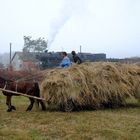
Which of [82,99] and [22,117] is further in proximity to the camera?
[82,99]

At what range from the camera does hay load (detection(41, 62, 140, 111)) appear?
41.7 feet

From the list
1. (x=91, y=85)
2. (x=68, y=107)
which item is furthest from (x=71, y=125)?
(x=91, y=85)

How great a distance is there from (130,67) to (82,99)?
8.49 ft

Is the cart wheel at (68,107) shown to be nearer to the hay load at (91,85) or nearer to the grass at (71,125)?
the hay load at (91,85)

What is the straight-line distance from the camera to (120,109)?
13828mm

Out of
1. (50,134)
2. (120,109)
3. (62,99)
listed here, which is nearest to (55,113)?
(62,99)

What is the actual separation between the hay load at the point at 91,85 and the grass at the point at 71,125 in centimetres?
43

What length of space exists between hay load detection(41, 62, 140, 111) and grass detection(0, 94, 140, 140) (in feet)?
1.41

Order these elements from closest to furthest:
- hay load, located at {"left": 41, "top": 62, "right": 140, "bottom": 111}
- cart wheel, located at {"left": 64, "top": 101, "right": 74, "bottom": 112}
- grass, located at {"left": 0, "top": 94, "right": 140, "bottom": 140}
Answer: grass, located at {"left": 0, "top": 94, "right": 140, "bottom": 140} → hay load, located at {"left": 41, "top": 62, "right": 140, "bottom": 111} → cart wheel, located at {"left": 64, "top": 101, "right": 74, "bottom": 112}

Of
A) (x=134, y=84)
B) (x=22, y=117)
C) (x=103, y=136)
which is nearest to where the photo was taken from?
(x=103, y=136)

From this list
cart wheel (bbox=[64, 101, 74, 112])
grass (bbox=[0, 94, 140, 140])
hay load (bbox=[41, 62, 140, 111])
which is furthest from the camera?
cart wheel (bbox=[64, 101, 74, 112])

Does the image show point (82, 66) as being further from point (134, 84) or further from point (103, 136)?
point (103, 136)

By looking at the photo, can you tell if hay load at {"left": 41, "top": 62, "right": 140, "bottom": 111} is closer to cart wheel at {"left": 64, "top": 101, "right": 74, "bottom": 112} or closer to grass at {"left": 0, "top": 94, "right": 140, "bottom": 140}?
cart wheel at {"left": 64, "top": 101, "right": 74, "bottom": 112}

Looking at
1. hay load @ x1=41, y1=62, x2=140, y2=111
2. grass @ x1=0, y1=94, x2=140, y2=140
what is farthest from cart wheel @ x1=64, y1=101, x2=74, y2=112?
grass @ x1=0, y1=94, x2=140, y2=140
